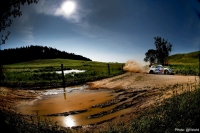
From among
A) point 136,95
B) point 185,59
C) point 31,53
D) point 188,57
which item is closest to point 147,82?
point 136,95

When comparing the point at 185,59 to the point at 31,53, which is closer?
the point at 31,53

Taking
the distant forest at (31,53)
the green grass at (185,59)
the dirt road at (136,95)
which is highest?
the distant forest at (31,53)

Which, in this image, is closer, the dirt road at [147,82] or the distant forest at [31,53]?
the distant forest at [31,53]

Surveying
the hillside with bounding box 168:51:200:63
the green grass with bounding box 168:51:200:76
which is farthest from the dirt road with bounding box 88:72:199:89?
the hillside with bounding box 168:51:200:63

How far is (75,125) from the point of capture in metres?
4.66

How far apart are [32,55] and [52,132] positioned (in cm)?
Result: 192

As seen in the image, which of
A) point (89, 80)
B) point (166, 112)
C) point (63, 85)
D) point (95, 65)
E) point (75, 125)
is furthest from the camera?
point (95, 65)

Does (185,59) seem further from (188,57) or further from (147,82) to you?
(147,82)

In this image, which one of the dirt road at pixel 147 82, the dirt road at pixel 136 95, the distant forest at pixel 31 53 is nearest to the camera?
the distant forest at pixel 31 53

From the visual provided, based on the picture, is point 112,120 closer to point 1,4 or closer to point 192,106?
point 192,106

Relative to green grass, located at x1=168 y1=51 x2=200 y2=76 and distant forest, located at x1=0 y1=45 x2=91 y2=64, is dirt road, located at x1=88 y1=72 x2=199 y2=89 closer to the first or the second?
green grass, located at x1=168 y1=51 x2=200 y2=76

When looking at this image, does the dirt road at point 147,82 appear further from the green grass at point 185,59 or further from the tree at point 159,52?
the tree at point 159,52

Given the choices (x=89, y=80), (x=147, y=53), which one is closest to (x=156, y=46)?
(x=147, y=53)

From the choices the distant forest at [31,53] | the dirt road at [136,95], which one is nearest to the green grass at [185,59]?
the dirt road at [136,95]
